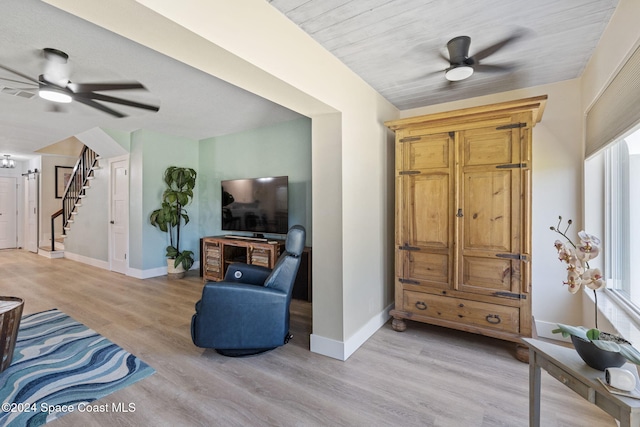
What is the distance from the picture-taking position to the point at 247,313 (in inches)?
88.8

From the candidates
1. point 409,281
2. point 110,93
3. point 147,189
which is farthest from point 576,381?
point 147,189

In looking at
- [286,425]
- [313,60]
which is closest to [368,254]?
[286,425]

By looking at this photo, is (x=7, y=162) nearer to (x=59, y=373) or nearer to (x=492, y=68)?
(x=59, y=373)

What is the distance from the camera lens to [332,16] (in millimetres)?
1758

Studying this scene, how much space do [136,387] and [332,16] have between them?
2.74 m

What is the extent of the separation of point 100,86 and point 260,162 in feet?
7.34

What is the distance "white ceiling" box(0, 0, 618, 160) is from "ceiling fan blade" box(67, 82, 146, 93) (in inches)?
3.1

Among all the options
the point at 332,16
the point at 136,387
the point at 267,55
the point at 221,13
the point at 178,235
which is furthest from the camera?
the point at 178,235

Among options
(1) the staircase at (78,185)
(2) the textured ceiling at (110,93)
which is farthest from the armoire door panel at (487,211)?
(1) the staircase at (78,185)

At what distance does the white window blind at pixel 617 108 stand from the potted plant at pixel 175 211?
5064 millimetres

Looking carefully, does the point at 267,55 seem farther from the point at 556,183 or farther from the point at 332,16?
the point at 556,183

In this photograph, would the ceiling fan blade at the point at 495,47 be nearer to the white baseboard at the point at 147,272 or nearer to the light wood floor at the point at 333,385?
the light wood floor at the point at 333,385

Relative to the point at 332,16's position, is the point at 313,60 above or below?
below

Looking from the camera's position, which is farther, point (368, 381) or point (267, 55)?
point (368, 381)
